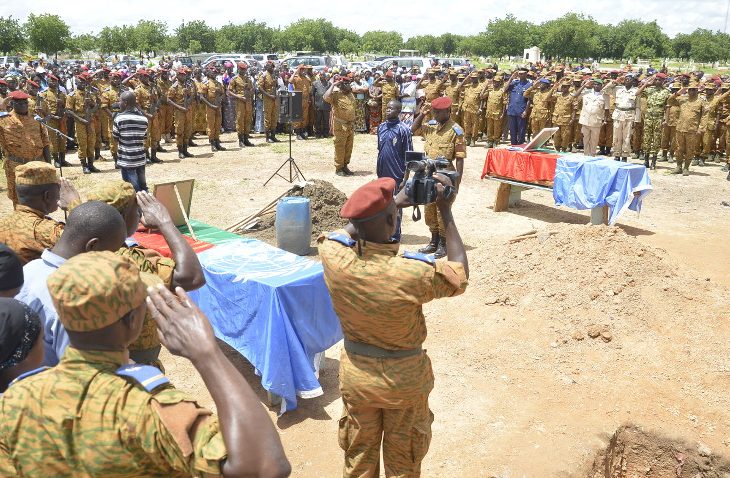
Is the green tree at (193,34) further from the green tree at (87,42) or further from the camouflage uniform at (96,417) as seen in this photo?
the camouflage uniform at (96,417)

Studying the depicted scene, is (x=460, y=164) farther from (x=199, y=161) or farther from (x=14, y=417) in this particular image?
(x=199, y=161)

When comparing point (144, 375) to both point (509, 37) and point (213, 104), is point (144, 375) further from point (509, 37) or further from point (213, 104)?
point (509, 37)

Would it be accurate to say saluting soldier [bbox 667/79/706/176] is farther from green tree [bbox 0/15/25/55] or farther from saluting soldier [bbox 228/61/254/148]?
green tree [bbox 0/15/25/55]

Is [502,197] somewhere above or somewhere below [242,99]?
below

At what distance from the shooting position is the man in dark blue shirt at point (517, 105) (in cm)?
1528

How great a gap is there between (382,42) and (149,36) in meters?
34.3

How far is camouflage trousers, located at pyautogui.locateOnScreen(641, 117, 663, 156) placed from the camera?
13719mm

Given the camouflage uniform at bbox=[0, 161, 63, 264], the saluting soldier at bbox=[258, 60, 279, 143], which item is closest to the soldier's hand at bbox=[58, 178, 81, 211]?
the camouflage uniform at bbox=[0, 161, 63, 264]

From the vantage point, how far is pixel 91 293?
5.15 ft

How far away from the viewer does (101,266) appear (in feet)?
5.37

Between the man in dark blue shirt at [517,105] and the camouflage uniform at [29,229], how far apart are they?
1315cm

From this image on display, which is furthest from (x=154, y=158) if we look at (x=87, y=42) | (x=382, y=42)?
(x=382, y=42)

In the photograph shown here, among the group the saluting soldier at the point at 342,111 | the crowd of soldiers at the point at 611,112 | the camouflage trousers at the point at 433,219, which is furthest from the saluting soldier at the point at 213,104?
the camouflage trousers at the point at 433,219

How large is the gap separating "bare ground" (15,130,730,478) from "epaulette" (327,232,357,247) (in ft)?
6.29
